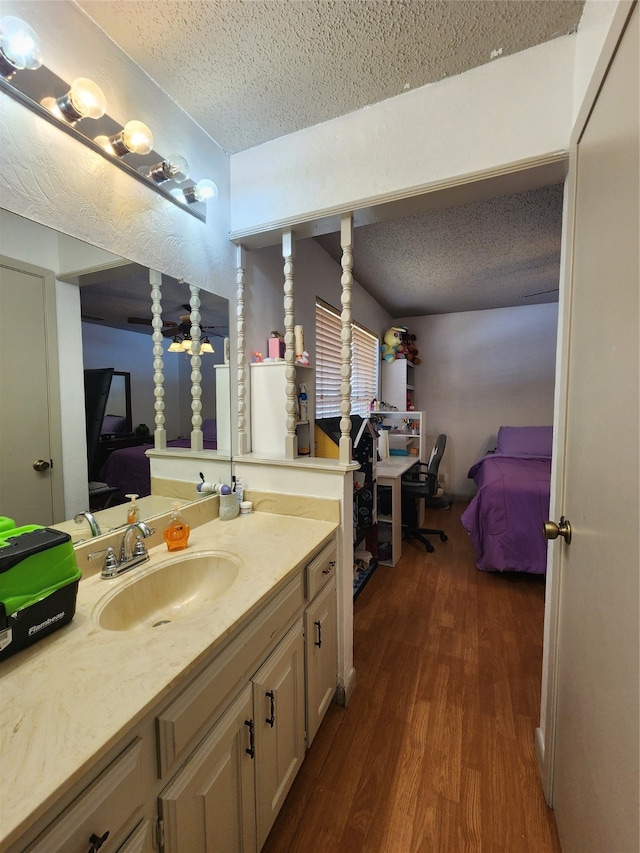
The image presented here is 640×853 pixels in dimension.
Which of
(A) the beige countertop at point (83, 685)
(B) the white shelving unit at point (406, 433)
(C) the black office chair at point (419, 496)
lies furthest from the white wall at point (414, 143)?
(B) the white shelving unit at point (406, 433)

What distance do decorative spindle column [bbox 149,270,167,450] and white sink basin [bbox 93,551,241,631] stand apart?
46 cm

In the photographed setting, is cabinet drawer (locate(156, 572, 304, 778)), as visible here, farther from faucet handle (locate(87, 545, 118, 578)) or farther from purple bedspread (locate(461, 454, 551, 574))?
purple bedspread (locate(461, 454, 551, 574))

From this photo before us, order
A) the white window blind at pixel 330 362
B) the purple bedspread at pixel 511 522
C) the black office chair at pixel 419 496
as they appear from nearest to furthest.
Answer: the purple bedspread at pixel 511 522
the white window blind at pixel 330 362
the black office chair at pixel 419 496

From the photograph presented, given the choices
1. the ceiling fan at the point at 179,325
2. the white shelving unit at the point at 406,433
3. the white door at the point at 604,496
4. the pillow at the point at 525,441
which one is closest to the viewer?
the white door at the point at 604,496

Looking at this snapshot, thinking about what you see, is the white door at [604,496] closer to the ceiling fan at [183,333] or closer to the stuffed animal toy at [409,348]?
the ceiling fan at [183,333]

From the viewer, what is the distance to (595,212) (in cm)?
84

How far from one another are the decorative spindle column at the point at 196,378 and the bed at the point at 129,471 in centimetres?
16

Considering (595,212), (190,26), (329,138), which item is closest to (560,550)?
(595,212)

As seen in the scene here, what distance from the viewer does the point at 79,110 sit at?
0.94 meters

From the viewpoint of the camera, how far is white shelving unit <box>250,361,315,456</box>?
1.65 meters

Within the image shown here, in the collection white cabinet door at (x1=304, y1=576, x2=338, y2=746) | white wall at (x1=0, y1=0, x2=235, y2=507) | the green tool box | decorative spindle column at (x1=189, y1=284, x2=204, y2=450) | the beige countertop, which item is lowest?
white cabinet door at (x1=304, y1=576, x2=338, y2=746)

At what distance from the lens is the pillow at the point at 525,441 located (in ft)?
12.0

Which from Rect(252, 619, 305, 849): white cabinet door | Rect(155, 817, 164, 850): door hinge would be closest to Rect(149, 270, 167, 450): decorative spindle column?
Rect(252, 619, 305, 849): white cabinet door

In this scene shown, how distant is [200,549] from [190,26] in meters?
1.71
